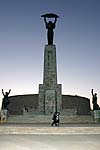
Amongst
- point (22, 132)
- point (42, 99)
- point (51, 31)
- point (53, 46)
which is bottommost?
point (22, 132)

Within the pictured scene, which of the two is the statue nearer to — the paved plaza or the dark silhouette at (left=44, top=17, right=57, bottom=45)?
the dark silhouette at (left=44, top=17, right=57, bottom=45)

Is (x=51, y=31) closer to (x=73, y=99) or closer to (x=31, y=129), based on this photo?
(x=31, y=129)

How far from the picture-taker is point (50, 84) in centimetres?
2495

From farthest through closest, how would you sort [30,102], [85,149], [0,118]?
1. [30,102]
2. [0,118]
3. [85,149]

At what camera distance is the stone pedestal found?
24266 mm

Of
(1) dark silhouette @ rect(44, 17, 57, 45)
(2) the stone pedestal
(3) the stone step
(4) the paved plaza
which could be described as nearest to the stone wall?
(2) the stone pedestal

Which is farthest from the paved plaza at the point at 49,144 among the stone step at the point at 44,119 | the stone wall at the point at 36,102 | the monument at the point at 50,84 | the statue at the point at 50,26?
the stone wall at the point at 36,102

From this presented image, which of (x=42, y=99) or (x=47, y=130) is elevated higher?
(x=42, y=99)

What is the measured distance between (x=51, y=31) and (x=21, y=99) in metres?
20.9

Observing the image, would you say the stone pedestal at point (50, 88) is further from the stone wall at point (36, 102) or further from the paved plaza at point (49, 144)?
the stone wall at point (36, 102)

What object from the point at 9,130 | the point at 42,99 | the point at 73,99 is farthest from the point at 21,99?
the point at 9,130

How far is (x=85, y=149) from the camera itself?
635 centimetres

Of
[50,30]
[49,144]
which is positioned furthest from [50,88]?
[49,144]

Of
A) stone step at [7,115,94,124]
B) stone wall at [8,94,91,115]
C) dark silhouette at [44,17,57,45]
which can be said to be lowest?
stone step at [7,115,94,124]
